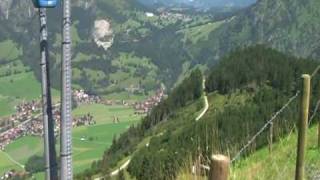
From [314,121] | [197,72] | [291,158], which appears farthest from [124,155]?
[291,158]

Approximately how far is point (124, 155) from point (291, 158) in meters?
93.5

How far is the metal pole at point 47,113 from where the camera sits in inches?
A: 269

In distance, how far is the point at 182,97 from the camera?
14225cm

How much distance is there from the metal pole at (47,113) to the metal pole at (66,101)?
31.5 inches

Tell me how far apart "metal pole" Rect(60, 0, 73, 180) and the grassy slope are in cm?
342

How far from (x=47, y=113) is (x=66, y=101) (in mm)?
1137

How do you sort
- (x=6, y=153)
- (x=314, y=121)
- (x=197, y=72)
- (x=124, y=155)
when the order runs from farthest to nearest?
(x=6, y=153)
(x=197, y=72)
(x=124, y=155)
(x=314, y=121)

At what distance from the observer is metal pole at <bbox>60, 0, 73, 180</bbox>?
5.93 meters

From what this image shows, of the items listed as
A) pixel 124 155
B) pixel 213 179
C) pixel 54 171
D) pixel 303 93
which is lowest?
pixel 124 155

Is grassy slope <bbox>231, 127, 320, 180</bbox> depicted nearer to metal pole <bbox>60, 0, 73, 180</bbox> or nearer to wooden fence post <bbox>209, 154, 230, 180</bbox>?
metal pole <bbox>60, 0, 73, 180</bbox>

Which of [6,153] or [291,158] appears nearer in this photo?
[291,158]

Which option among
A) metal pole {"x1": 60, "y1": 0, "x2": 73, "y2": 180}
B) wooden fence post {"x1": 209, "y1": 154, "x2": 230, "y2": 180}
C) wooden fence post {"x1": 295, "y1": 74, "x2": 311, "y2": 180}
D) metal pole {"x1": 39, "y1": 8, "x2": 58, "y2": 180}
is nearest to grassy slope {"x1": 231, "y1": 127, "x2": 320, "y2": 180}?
wooden fence post {"x1": 295, "y1": 74, "x2": 311, "y2": 180}

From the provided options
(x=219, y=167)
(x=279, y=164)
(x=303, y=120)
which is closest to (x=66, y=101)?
Answer: (x=219, y=167)

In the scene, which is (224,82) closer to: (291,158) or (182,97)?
(182,97)
